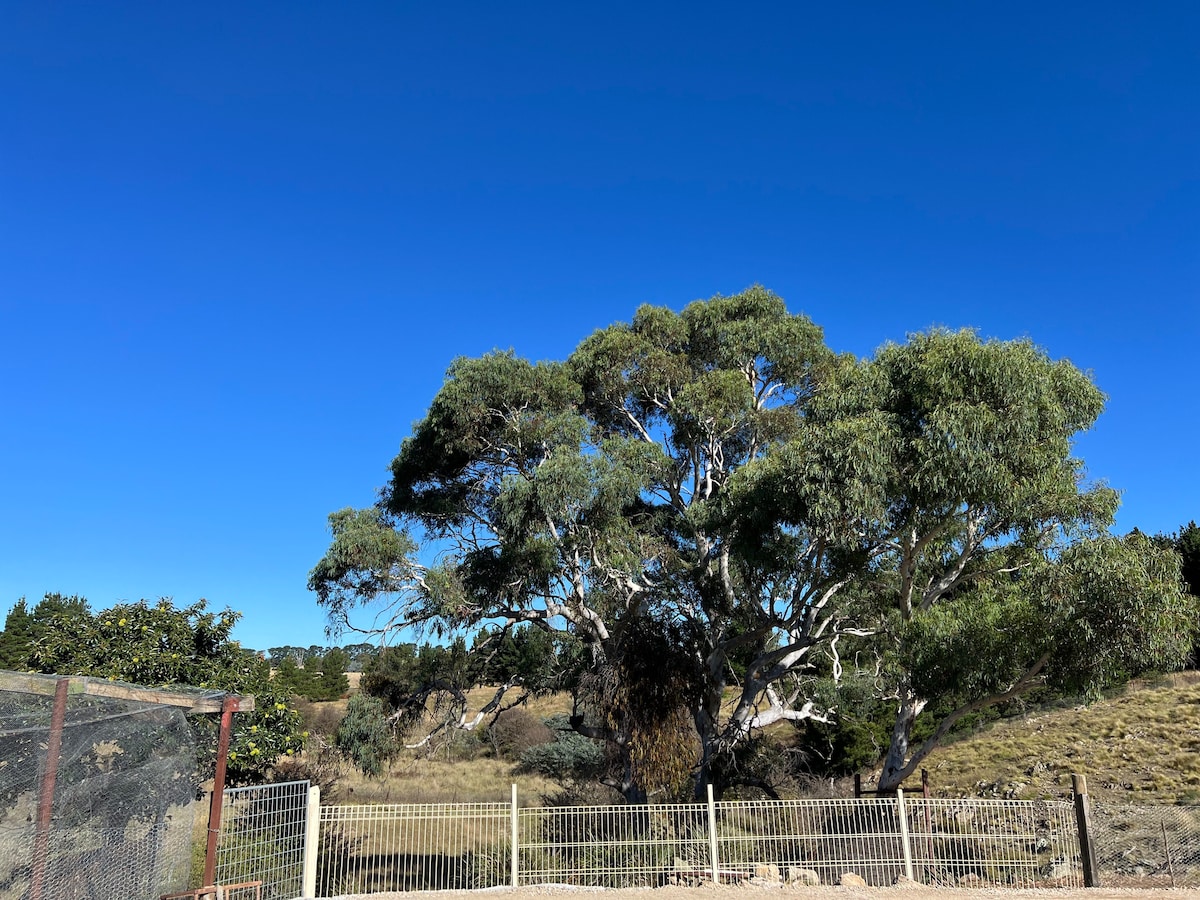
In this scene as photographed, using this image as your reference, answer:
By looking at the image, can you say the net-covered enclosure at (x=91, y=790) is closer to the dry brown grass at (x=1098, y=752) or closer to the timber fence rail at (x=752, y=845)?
the timber fence rail at (x=752, y=845)

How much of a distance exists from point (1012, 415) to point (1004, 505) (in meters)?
1.55

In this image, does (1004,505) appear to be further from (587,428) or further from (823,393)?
(587,428)

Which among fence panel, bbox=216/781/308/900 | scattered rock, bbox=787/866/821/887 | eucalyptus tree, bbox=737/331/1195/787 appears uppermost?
eucalyptus tree, bbox=737/331/1195/787

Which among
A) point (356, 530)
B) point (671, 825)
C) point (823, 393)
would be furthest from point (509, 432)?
point (671, 825)

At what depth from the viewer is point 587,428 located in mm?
20547

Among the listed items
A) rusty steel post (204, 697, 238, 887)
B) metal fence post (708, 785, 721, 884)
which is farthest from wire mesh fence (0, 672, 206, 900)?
A: metal fence post (708, 785, 721, 884)

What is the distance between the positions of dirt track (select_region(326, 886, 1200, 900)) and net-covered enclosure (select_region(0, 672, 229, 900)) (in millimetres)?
5260

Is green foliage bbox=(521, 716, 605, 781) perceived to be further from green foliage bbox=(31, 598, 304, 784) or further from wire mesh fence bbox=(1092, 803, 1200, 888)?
wire mesh fence bbox=(1092, 803, 1200, 888)

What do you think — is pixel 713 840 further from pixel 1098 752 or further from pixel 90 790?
pixel 1098 752

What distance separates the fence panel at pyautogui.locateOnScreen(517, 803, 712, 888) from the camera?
45.3 ft

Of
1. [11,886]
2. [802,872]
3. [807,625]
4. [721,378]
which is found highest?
[721,378]

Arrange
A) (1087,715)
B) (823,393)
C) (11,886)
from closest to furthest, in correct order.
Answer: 1. (11,886)
2. (823,393)
3. (1087,715)

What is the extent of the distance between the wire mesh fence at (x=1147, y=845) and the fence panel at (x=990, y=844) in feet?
1.82

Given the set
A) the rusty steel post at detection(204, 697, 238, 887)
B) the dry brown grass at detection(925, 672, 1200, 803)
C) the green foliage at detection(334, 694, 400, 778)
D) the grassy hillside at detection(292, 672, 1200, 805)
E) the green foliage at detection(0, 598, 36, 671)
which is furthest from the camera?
the green foliage at detection(0, 598, 36, 671)
